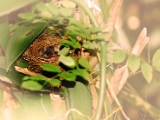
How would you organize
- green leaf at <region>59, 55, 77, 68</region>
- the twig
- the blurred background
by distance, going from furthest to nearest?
the blurred background
the twig
green leaf at <region>59, 55, 77, 68</region>

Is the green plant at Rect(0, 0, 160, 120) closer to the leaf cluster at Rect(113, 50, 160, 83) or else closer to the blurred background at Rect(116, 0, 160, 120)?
the leaf cluster at Rect(113, 50, 160, 83)

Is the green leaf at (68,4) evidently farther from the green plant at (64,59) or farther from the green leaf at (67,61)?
the green leaf at (67,61)

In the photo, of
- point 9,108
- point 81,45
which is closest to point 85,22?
point 81,45

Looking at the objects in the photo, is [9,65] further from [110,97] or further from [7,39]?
[110,97]

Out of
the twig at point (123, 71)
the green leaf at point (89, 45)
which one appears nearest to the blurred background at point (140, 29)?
the twig at point (123, 71)

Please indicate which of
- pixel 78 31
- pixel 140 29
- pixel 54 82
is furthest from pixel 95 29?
pixel 140 29

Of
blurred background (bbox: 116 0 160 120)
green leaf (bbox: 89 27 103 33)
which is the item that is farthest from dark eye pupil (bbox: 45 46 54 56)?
blurred background (bbox: 116 0 160 120)
